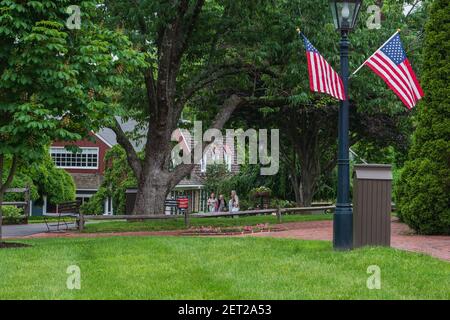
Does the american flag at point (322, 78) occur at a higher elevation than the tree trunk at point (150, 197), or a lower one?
higher

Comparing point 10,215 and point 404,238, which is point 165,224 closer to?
point 404,238

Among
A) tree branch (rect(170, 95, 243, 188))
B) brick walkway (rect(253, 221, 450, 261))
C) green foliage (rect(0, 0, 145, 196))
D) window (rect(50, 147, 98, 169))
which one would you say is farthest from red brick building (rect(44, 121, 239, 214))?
green foliage (rect(0, 0, 145, 196))

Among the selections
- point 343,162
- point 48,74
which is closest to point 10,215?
point 48,74

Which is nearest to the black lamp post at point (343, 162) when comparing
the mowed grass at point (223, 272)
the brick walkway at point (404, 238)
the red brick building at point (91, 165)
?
the mowed grass at point (223, 272)

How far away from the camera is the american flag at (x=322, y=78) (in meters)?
11.9

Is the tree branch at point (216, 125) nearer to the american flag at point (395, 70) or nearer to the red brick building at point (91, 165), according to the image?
the american flag at point (395, 70)

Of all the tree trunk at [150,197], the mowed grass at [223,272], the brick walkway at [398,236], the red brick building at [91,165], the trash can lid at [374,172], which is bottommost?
the mowed grass at [223,272]

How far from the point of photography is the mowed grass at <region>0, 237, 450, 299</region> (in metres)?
8.27

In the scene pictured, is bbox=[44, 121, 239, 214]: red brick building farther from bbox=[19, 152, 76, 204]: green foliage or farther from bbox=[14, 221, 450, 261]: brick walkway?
bbox=[14, 221, 450, 261]: brick walkway

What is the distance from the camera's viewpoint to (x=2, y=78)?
525 inches

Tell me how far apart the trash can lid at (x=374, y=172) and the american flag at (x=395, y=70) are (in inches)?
56.6

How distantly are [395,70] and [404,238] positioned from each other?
4373 millimetres

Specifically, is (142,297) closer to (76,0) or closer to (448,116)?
(76,0)

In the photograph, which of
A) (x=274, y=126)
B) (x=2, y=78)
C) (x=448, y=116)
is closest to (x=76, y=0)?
(x=2, y=78)
